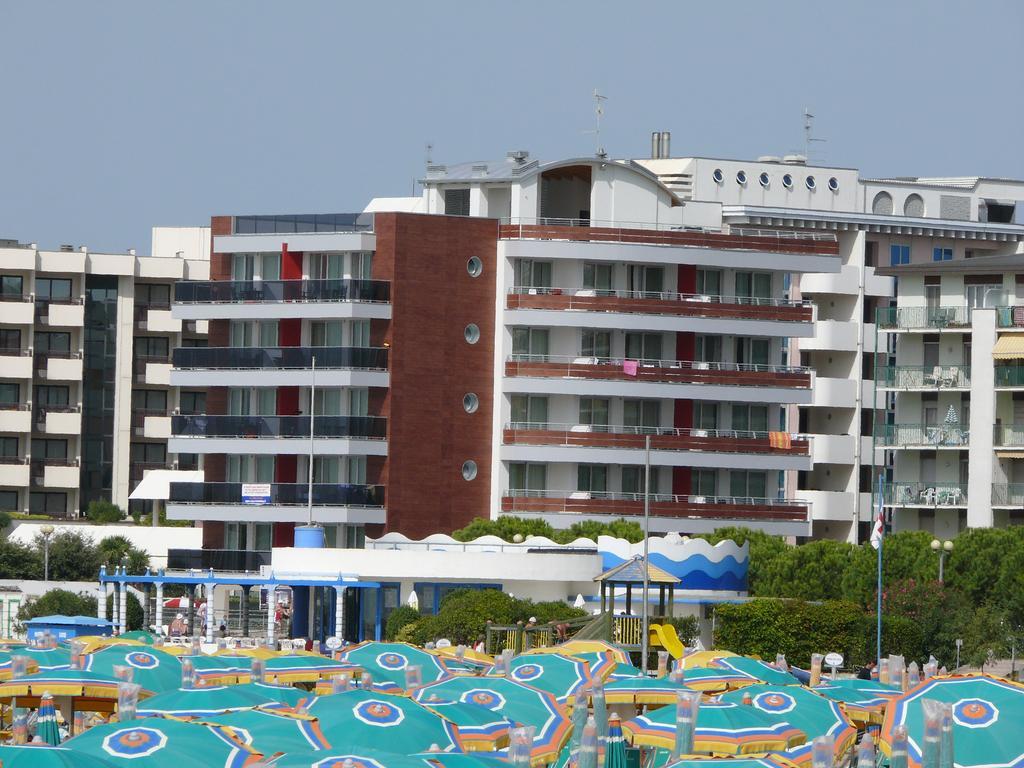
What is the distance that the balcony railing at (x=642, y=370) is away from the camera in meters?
82.6

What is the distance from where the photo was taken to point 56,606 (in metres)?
78.4

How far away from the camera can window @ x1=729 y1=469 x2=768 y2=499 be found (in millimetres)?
84875

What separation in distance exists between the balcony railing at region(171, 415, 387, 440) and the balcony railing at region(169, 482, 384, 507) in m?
1.82

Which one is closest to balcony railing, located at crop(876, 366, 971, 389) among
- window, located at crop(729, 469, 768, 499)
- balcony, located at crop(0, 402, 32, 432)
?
window, located at crop(729, 469, 768, 499)

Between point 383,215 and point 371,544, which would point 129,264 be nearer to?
point 383,215

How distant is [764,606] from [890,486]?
2372 centimetres

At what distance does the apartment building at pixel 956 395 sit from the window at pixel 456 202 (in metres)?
16.7

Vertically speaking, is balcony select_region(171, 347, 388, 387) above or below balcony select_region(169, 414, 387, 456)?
above

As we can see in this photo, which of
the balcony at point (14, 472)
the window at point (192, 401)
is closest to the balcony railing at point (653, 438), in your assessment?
the balcony at point (14, 472)

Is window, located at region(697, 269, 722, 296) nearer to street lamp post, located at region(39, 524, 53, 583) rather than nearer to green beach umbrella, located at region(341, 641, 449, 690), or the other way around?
street lamp post, located at region(39, 524, 53, 583)

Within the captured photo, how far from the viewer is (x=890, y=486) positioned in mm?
85750

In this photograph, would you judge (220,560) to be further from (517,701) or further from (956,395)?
(517,701)

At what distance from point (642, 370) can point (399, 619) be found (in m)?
19.0


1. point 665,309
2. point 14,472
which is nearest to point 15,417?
point 14,472
